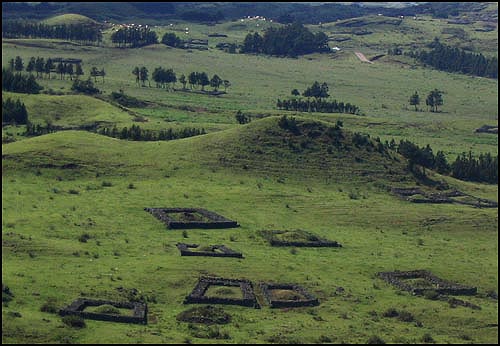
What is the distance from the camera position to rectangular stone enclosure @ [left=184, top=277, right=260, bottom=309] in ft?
227

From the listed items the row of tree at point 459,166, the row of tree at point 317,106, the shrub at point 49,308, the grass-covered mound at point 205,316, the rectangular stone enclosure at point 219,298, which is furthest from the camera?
the row of tree at point 317,106

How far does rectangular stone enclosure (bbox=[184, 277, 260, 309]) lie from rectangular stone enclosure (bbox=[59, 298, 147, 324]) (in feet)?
14.7

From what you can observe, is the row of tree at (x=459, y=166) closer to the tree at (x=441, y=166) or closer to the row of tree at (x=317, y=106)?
the tree at (x=441, y=166)

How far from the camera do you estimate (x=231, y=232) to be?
91375mm

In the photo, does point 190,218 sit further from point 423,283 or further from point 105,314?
point 105,314

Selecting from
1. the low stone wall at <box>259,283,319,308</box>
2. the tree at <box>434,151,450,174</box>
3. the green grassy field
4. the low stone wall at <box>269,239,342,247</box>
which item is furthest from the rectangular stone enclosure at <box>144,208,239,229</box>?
the tree at <box>434,151,450,174</box>

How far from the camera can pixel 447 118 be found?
19175cm

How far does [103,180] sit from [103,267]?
3375 centimetres

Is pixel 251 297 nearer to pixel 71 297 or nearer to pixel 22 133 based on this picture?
pixel 71 297

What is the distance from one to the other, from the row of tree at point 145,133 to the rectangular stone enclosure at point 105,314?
2598 inches

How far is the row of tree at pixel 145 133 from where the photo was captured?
131000 mm

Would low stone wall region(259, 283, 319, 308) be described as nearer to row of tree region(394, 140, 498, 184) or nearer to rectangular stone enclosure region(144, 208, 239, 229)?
rectangular stone enclosure region(144, 208, 239, 229)

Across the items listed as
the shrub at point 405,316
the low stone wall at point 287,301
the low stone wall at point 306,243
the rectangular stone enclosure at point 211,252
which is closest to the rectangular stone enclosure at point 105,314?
the low stone wall at point 287,301

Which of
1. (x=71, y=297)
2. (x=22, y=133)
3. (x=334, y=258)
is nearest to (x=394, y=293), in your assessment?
(x=334, y=258)
